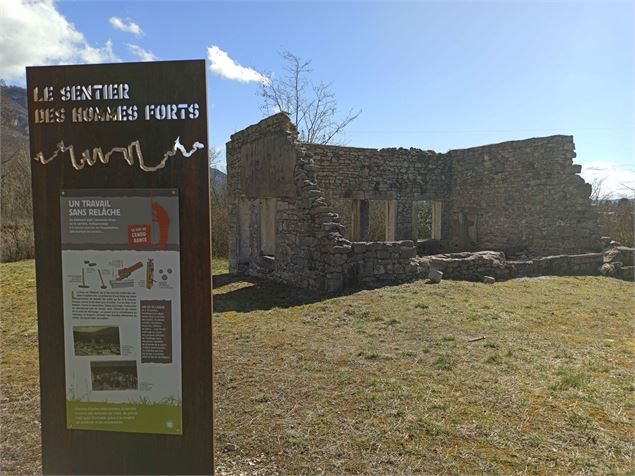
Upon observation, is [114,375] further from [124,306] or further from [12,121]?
[12,121]

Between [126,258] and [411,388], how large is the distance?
9.91ft

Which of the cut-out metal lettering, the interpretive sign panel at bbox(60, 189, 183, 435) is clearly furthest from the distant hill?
the interpretive sign panel at bbox(60, 189, 183, 435)

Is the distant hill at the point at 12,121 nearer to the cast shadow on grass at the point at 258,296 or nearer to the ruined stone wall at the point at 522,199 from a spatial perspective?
the cast shadow on grass at the point at 258,296

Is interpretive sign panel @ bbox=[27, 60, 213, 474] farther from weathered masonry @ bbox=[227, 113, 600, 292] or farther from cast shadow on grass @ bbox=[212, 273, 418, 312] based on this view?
weathered masonry @ bbox=[227, 113, 600, 292]

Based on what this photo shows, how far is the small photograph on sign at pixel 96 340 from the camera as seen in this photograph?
254cm

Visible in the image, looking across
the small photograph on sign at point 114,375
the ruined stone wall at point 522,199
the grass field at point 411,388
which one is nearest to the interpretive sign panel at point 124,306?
the small photograph on sign at point 114,375

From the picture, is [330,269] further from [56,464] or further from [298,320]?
[56,464]

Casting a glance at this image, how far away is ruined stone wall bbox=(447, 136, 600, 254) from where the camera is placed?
13.0 metres

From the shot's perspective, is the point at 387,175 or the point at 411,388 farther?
the point at 387,175

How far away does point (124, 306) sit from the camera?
8.27 ft

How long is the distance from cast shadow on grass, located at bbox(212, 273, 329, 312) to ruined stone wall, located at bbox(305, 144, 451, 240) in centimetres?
406

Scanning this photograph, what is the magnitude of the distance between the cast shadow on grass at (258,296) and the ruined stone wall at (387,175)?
406cm

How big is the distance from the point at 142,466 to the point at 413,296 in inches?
257

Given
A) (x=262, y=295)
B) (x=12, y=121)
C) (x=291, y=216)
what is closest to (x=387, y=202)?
(x=291, y=216)
